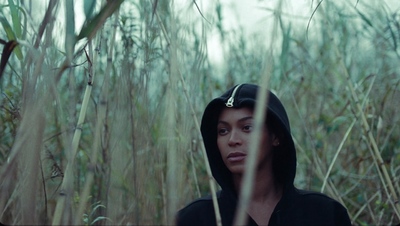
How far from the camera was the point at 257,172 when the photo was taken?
1681 millimetres

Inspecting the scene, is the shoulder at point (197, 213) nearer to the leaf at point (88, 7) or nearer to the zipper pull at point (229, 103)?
the zipper pull at point (229, 103)

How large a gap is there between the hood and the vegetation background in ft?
0.24

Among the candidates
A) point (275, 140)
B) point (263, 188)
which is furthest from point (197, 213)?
point (275, 140)

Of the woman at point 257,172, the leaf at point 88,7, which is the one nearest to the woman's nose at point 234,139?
the woman at point 257,172

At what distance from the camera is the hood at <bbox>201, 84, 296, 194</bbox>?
5.41 ft

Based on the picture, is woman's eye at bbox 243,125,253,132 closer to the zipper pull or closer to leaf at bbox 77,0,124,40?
the zipper pull

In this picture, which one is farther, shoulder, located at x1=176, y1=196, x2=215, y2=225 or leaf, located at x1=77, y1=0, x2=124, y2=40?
shoulder, located at x1=176, y1=196, x2=215, y2=225

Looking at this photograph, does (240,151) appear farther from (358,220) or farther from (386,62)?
(386,62)

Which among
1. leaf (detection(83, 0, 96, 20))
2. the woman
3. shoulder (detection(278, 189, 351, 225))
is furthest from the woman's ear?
leaf (detection(83, 0, 96, 20))

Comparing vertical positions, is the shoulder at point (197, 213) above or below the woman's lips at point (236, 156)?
below

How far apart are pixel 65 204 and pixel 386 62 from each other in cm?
218

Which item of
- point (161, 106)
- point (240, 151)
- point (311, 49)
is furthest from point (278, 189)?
point (311, 49)

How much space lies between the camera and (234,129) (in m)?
1.60

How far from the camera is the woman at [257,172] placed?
1.61m
